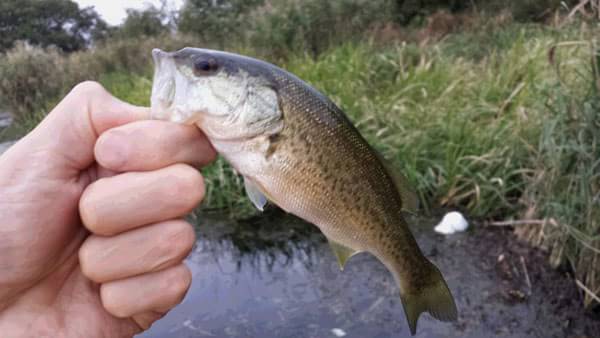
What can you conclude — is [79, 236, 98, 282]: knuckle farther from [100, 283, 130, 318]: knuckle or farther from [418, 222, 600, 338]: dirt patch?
[418, 222, 600, 338]: dirt patch

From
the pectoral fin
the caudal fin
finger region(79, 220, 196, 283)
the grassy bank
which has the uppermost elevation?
the pectoral fin

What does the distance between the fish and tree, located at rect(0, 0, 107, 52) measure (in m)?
7.73

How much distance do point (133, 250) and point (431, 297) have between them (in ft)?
3.36

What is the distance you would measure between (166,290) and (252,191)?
415 mm

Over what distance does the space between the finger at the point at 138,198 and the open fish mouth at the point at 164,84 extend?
0.18 m

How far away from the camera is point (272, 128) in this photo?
1.43 metres

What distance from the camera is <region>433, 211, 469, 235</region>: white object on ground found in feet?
15.0

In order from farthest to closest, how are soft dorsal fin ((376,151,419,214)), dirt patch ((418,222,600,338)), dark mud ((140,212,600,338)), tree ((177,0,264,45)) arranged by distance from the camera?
tree ((177,0,264,45)) → dark mud ((140,212,600,338)) → dirt patch ((418,222,600,338)) → soft dorsal fin ((376,151,419,214))

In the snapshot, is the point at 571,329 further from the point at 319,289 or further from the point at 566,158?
the point at 319,289

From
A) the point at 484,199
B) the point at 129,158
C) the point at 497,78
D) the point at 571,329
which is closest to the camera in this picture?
the point at 129,158

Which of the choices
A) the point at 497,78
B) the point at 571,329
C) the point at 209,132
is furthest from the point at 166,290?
the point at 497,78

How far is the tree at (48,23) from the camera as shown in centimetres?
897

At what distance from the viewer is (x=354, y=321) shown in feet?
11.9

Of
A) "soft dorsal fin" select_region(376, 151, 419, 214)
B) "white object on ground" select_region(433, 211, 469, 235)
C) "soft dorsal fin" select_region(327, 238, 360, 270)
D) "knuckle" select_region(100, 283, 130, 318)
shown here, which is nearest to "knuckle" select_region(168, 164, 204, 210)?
"knuckle" select_region(100, 283, 130, 318)
